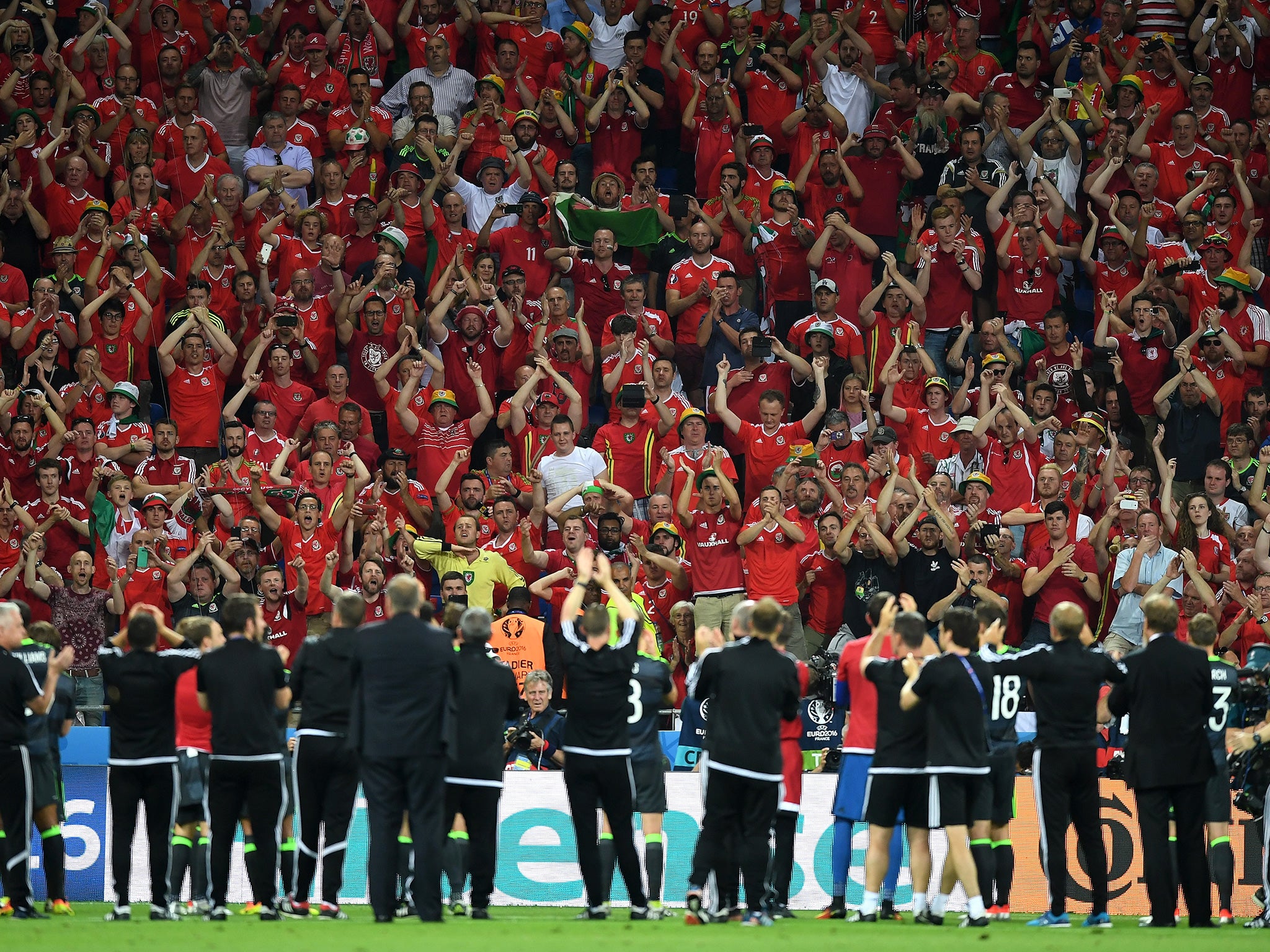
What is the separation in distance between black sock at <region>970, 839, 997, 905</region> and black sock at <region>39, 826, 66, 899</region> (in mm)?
6285

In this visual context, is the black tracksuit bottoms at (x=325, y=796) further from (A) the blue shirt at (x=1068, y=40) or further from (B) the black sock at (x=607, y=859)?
(A) the blue shirt at (x=1068, y=40)

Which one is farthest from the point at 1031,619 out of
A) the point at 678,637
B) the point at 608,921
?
the point at 608,921

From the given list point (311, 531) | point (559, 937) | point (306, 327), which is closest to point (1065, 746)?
point (559, 937)

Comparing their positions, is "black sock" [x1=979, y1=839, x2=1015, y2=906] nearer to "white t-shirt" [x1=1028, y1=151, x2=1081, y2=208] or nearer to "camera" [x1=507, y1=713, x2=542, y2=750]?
"camera" [x1=507, y1=713, x2=542, y2=750]

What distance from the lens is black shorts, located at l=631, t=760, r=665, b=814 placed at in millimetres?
12664

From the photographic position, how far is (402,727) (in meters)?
10.4

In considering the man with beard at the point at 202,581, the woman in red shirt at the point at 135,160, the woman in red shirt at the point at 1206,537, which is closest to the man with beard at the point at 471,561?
the man with beard at the point at 202,581

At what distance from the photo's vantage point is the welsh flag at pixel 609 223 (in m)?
20.5

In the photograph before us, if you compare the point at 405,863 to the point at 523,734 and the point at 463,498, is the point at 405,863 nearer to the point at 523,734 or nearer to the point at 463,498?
the point at 523,734

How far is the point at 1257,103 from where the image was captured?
2164 cm

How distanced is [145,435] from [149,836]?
7732 millimetres

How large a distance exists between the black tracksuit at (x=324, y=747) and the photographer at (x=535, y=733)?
3673 mm

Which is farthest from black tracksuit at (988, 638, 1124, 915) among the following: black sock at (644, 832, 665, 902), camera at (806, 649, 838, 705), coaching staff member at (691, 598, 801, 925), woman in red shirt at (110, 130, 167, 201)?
woman in red shirt at (110, 130, 167, 201)

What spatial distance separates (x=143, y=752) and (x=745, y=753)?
394 cm
